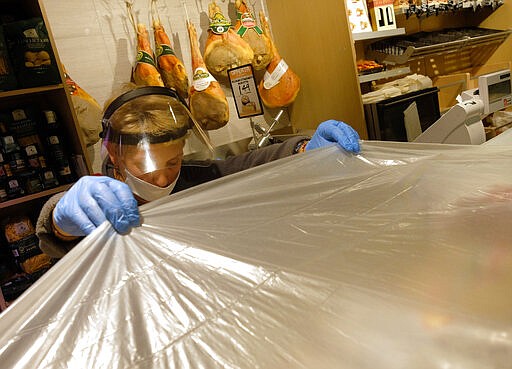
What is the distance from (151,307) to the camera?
1.76ft

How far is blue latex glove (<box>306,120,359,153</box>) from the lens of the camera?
3.51 ft

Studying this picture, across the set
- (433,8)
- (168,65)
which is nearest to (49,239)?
(168,65)

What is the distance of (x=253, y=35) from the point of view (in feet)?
6.75

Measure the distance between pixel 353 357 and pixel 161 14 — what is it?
2076 mm

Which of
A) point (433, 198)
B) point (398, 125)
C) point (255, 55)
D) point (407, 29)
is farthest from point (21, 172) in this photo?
point (407, 29)

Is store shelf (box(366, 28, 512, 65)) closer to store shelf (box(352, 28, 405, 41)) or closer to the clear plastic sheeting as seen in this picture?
store shelf (box(352, 28, 405, 41))

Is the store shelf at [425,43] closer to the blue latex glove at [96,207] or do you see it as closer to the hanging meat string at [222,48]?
the hanging meat string at [222,48]

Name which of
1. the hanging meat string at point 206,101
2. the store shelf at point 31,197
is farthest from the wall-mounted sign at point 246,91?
the store shelf at point 31,197

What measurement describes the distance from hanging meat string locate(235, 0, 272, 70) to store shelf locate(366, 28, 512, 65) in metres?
0.86

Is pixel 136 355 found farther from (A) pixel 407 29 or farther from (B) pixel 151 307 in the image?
(A) pixel 407 29

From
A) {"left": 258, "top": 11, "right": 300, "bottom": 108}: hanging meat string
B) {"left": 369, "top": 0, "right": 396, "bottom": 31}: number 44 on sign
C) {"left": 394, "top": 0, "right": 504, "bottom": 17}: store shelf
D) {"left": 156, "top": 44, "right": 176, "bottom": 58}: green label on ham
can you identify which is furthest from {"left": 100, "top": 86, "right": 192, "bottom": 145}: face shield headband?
{"left": 394, "top": 0, "right": 504, "bottom": 17}: store shelf

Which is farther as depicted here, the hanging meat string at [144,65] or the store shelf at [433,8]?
the store shelf at [433,8]

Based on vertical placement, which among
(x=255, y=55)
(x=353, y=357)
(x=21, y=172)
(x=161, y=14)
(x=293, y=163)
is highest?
(x=161, y=14)

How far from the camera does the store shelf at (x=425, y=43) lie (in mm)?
2441
